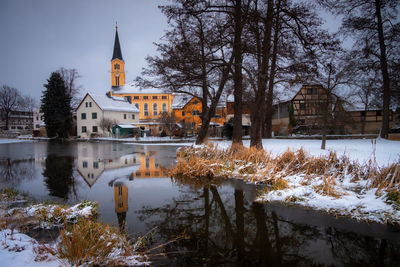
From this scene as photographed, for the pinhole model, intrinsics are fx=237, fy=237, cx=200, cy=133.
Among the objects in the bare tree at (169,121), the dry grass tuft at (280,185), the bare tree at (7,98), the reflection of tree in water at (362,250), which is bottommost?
the reflection of tree in water at (362,250)

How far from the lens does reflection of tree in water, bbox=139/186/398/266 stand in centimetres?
335

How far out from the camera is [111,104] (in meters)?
48.0

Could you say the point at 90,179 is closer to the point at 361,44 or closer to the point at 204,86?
the point at 204,86

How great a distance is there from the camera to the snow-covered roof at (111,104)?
149 feet

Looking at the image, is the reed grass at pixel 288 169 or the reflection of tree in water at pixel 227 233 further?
the reed grass at pixel 288 169

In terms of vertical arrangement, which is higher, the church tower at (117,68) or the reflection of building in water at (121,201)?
the church tower at (117,68)

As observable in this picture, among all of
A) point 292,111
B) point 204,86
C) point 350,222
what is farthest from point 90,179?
point 292,111

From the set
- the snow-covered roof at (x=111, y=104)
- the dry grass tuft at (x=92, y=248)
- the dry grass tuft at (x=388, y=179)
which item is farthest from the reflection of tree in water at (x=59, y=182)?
the snow-covered roof at (x=111, y=104)

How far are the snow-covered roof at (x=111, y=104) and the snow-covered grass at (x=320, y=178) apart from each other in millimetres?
40729

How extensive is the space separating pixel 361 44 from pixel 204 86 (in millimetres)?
12982

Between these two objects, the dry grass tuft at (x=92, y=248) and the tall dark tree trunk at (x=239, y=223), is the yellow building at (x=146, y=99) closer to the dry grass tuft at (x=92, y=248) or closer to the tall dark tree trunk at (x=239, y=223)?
the tall dark tree trunk at (x=239, y=223)

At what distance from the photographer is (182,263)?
10.5 feet

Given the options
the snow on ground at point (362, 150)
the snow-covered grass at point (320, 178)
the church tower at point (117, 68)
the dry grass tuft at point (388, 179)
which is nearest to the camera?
the snow-covered grass at point (320, 178)

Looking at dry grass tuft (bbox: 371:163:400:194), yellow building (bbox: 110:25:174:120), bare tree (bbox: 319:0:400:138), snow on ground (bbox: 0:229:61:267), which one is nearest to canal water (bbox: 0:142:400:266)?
snow on ground (bbox: 0:229:61:267)
